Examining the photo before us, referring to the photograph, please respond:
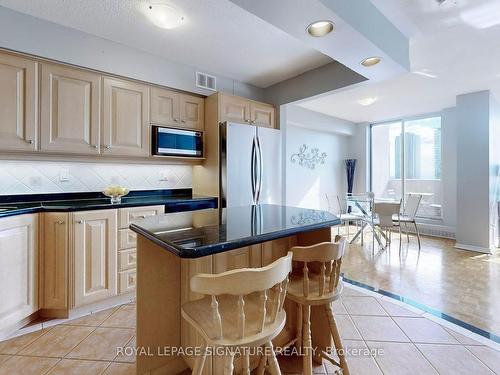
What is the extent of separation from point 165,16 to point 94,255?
2.07 metres

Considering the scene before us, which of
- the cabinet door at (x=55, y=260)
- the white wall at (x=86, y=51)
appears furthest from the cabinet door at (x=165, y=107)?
the cabinet door at (x=55, y=260)

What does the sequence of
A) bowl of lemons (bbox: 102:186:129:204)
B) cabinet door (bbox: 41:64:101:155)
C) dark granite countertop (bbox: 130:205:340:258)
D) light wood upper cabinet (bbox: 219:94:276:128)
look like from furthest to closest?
light wood upper cabinet (bbox: 219:94:276:128) → bowl of lemons (bbox: 102:186:129:204) → cabinet door (bbox: 41:64:101:155) → dark granite countertop (bbox: 130:205:340:258)

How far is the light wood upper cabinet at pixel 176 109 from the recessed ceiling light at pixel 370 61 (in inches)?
72.9

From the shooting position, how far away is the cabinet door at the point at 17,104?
197 cm

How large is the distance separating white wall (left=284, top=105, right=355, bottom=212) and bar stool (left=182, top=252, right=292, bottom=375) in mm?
3730

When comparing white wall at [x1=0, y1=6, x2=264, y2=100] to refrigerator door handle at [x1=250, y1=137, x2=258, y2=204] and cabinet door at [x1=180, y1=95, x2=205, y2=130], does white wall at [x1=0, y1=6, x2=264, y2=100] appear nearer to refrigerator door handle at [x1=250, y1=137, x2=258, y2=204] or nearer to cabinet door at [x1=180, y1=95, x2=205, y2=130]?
cabinet door at [x1=180, y1=95, x2=205, y2=130]

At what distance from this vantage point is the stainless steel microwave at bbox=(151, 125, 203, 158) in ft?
9.05

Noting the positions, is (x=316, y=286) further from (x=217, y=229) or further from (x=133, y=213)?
(x=133, y=213)

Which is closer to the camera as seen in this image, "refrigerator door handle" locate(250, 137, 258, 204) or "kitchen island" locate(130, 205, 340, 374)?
"kitchen island" locate(130, 205, 340, 374)

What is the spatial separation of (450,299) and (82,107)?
3.85 m

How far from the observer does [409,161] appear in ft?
18.2

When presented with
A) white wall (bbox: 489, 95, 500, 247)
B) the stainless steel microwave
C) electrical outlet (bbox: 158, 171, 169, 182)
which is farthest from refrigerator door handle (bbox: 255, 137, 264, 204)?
white wall (bbox: 489, 95, 500, 247)

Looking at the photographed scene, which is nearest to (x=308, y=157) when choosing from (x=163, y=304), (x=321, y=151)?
(x=321, y=151)

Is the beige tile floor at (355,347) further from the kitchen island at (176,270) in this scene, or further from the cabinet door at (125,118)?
the cabinet door at (125,118)
